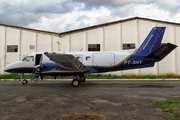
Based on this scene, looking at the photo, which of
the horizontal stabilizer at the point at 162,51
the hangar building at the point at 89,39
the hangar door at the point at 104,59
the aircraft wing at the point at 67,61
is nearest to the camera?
the aircraft wing at the point at 67,61

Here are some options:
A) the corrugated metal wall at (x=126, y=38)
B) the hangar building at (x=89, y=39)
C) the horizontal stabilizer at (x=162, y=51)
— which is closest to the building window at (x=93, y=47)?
the hangar building at (x=89, y=39)

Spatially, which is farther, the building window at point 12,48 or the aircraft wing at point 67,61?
the building window at point 12,48

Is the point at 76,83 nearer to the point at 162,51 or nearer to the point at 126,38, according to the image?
the point at 162,51

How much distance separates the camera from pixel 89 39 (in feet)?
74.8

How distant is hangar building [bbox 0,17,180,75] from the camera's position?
22.1m

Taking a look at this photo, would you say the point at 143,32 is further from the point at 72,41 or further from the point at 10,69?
the point at 10,69

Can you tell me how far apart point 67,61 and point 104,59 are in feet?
12.2

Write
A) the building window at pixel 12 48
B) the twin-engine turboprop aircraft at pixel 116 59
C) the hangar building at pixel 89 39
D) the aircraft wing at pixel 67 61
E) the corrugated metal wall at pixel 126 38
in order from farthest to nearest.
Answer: the building window at pixel 12 48 → the hangar building at pixel 89 39 → the corrugated metal wall at pixel 126 38 → the twin-engine turboprop aircraft at pixel 116 59 → the aircraft wing at pixel 67 61

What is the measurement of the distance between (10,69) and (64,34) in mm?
11420

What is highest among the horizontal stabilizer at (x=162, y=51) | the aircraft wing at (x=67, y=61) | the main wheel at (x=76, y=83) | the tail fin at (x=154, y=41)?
the tail fin at (x=154, y=41)

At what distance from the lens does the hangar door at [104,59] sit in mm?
13188

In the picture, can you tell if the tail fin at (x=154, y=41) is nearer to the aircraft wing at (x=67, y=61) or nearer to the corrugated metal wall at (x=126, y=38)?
the aircraft wing at (x=67, y=61)

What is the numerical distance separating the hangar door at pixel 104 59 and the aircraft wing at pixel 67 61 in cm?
138

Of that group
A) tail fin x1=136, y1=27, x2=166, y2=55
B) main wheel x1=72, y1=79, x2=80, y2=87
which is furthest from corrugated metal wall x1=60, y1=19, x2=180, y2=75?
main wheel x1=72, y1=79, x2=80, y2=87
